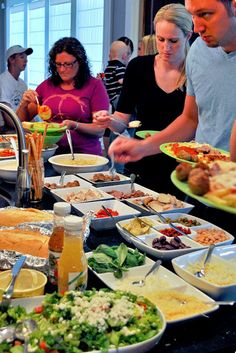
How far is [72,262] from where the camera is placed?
4.11 feet

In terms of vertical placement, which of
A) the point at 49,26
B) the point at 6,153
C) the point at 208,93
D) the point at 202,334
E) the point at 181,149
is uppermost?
the point at 49,26

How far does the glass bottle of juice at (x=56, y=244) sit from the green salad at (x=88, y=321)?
0.12 meters

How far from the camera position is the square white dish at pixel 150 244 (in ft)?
5.10

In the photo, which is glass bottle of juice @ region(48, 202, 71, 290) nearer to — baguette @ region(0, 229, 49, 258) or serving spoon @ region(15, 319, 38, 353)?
baguette @ region(0, 229, 49, 258)

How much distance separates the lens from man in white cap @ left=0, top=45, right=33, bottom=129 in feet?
17.5

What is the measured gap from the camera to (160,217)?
6.19 feet

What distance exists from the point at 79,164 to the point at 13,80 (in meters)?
3.14

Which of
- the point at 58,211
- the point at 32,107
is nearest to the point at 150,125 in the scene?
the point at 32,107

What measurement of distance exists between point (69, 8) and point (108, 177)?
5.24 m

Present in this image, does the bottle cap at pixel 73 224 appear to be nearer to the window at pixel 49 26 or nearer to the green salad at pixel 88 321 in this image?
the green salad at pixel 88 321

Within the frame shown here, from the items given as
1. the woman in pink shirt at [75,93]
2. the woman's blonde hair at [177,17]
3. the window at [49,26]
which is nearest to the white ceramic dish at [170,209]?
the woman's blonde hair at [177,17]

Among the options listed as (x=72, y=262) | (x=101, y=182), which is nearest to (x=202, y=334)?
(x=72, y=262)

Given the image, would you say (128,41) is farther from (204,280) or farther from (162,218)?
(204,280)

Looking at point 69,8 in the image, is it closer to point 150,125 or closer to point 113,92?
point 113,92
